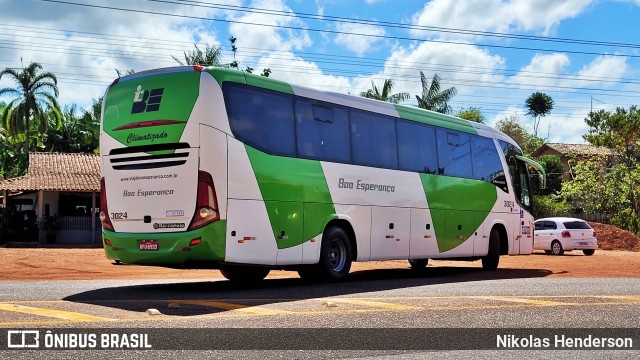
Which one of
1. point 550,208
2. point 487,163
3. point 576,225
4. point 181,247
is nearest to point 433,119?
point 487,163

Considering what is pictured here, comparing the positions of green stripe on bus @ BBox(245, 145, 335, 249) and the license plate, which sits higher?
green stripe on bus @ BBox(245, 145, 335, 249)

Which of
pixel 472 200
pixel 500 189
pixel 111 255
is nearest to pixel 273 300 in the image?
pixel 111 255

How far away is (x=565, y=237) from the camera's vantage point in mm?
35844

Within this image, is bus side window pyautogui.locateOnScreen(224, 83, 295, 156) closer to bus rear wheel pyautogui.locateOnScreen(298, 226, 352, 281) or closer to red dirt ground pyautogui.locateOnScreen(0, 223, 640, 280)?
bus rear wheel pyautogui.locateOnScreen(298, 226, 352, 281)

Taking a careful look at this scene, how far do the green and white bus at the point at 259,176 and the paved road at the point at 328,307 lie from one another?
2.72 feet

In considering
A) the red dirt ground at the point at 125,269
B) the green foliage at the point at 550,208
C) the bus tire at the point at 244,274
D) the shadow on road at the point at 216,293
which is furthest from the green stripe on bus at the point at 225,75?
the green foliage at the point at 550,208

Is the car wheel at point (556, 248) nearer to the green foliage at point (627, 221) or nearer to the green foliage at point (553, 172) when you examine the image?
the green foliage at point (627, 221)

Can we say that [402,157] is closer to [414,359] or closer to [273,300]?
[273,300]

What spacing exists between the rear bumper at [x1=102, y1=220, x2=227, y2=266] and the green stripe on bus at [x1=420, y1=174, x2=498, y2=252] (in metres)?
6.69

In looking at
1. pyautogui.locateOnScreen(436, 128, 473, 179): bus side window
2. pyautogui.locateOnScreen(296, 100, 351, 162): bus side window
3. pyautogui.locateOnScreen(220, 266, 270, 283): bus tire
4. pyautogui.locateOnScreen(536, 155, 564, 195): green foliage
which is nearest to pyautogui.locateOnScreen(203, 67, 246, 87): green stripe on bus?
pyautogui.locateOnScreen(296, 100, 351, 162): bus side window

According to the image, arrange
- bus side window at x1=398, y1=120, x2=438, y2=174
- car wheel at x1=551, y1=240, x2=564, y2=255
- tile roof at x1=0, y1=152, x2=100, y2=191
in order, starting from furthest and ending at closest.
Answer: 1. tile roof at x1=0, y1=152, x2=100, y2=191
2. car wheel at x1=551, y1=240, x2=564, y2=255
3. bus side window at x1=398, y1=120, x2=438, y2=174

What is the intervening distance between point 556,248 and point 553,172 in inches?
1391

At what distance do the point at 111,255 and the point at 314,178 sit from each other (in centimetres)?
381

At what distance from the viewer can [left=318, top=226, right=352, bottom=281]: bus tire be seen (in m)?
15.5
